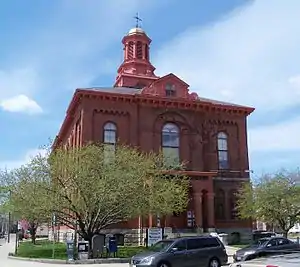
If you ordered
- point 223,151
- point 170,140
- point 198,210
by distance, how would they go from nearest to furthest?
point 198,210
point 170,140
point 223,151

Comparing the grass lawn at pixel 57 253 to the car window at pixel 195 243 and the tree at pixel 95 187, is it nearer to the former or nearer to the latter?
the tree at pixel 95 187

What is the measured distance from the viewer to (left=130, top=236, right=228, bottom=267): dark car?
1869cm

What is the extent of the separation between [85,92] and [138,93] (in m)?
5.70

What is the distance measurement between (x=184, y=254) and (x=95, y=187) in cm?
935

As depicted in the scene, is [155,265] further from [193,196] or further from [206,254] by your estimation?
[193,196]

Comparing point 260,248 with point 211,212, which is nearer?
point 260,248

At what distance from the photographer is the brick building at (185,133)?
43.6 m

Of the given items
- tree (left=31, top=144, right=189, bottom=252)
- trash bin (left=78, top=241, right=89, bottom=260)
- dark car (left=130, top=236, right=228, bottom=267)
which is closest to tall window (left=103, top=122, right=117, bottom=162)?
tree (left=31, top=144, right=189, bottom=252)

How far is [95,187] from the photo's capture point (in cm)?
2712

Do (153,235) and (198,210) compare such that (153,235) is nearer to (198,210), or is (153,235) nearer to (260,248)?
(260,248)

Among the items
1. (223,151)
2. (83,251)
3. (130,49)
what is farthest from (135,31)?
(83,251)

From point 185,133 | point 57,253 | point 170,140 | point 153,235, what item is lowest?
point 57,253

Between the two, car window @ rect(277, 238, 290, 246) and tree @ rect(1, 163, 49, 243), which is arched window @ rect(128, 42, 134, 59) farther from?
car window @ rect(277, 238, 290, 246)

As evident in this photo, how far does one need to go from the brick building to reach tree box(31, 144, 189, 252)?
12.2m
